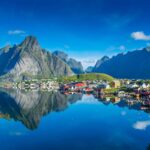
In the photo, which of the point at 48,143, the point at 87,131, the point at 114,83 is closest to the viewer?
the point at 48,143

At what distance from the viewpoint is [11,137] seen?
5419 cm

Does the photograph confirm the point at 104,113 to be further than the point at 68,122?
Yes

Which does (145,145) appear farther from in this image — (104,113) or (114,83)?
(114,83)

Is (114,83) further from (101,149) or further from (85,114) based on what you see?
(101,149)

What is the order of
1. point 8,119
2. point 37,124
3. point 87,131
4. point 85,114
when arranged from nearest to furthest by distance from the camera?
point 87,131, point 37,124, point 8,119, point 85,114

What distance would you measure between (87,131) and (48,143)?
11254 millimetres

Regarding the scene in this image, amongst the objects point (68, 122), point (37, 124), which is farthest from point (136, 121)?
point (37, 124)

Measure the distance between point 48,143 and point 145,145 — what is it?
567 inches

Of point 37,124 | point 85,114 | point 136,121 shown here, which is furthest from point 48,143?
point 85,114

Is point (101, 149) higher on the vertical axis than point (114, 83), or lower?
lower

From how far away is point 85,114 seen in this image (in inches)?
3260

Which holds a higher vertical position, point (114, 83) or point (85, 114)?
point (114, 83)

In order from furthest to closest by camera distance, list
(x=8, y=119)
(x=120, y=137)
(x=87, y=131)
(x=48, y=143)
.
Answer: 1. (x=8, y=119)
2. (x=87, y=131)
3. (x=120, y=137)
4. (x=48, y=143)

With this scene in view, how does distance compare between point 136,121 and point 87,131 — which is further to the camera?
point 136,121
